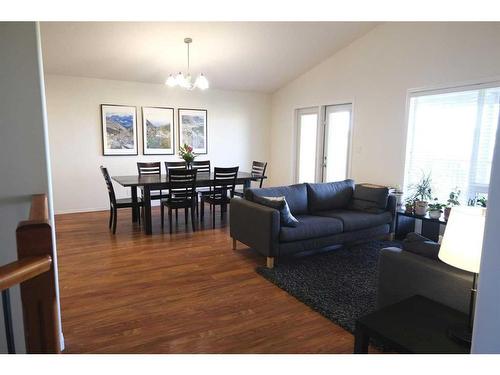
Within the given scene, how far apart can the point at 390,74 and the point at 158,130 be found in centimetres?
418

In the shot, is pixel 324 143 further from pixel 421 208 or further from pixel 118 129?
pixel 118 129

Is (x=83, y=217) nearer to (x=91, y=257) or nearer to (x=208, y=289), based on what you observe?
(x=91, y=257)

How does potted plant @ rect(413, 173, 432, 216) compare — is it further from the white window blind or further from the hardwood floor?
the hardwood floor

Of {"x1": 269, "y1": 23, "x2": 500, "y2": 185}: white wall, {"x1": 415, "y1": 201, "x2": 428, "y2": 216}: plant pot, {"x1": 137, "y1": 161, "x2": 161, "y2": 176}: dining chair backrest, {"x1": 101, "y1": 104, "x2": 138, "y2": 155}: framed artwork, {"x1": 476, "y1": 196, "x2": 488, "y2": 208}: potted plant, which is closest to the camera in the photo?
{"x1": 476, "y1": 196, "x2": 488, "y2": 208}: potted plant

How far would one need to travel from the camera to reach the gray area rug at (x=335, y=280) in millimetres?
2738

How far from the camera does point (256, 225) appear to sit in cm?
371

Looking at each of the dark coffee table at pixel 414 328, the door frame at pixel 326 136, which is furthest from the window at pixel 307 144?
the dark coffee table at pixel 414 328

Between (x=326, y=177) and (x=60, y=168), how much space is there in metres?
4.81

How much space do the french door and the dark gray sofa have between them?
1.47 metres

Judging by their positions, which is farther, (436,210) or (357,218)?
(436,210)

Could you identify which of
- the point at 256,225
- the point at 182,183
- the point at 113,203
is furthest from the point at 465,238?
Result: the point at 113,203

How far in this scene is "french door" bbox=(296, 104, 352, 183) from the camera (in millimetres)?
6107

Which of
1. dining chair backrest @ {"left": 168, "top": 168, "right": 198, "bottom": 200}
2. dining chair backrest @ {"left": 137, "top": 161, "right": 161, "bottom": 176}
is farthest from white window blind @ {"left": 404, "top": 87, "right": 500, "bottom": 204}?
dining chair backrest @ {"left": 137, "top": 161, "right": 161, "bottom": 176}
